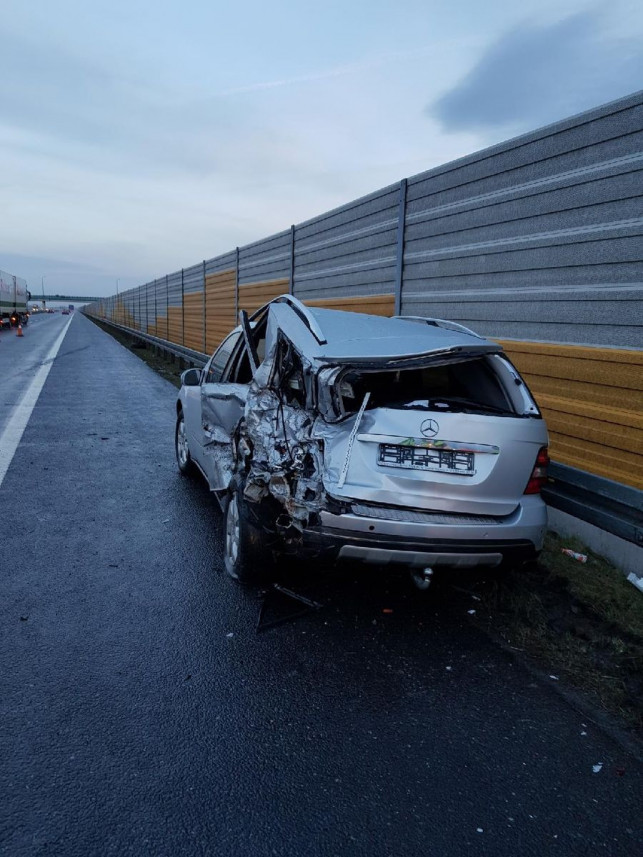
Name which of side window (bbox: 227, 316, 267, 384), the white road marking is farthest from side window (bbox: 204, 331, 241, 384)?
the white road marking

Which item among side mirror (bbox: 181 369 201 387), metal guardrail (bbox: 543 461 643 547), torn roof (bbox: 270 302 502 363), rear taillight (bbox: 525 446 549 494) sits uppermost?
torn roof (bbox: 270 302 502 363)

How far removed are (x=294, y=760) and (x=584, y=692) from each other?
156 centimetres

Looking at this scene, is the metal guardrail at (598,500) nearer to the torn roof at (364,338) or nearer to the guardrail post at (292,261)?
the torn roof at (364,338)

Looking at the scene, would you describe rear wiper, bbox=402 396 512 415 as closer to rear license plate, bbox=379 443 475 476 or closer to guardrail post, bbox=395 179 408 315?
rear license plate, bbox=379 443 475 476

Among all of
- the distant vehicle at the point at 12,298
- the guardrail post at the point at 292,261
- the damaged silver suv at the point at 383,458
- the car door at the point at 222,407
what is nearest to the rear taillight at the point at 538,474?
the damaged silver suv at the point at 383,458

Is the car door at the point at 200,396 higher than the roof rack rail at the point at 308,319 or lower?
lower

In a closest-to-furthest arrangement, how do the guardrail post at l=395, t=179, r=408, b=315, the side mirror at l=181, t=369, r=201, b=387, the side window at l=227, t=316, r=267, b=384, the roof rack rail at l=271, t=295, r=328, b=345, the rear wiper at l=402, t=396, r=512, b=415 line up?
1. the rear wiper at l=402, t=396, r=512, b=415
2. the roof rack rail at l=271, t=295, r=328, b=345
3. the side window at l=227, t=316, r=267, b=384
4. the side mirror at l=181, t=369, r=201, b=387
5. the guardrail post at l=395, t=179, r=408, b=315

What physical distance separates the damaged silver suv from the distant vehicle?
50.2 meters

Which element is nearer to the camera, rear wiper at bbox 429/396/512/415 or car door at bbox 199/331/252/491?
rear wiper at bbox 429/396/512/415

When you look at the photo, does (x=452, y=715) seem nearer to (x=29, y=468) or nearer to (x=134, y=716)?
(x=134, y=716)

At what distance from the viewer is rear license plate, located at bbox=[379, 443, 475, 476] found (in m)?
3.35

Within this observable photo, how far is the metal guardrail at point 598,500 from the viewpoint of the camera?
4.09 m

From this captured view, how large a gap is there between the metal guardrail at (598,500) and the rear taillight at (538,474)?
33.9 inches

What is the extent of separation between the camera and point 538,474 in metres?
3.62
